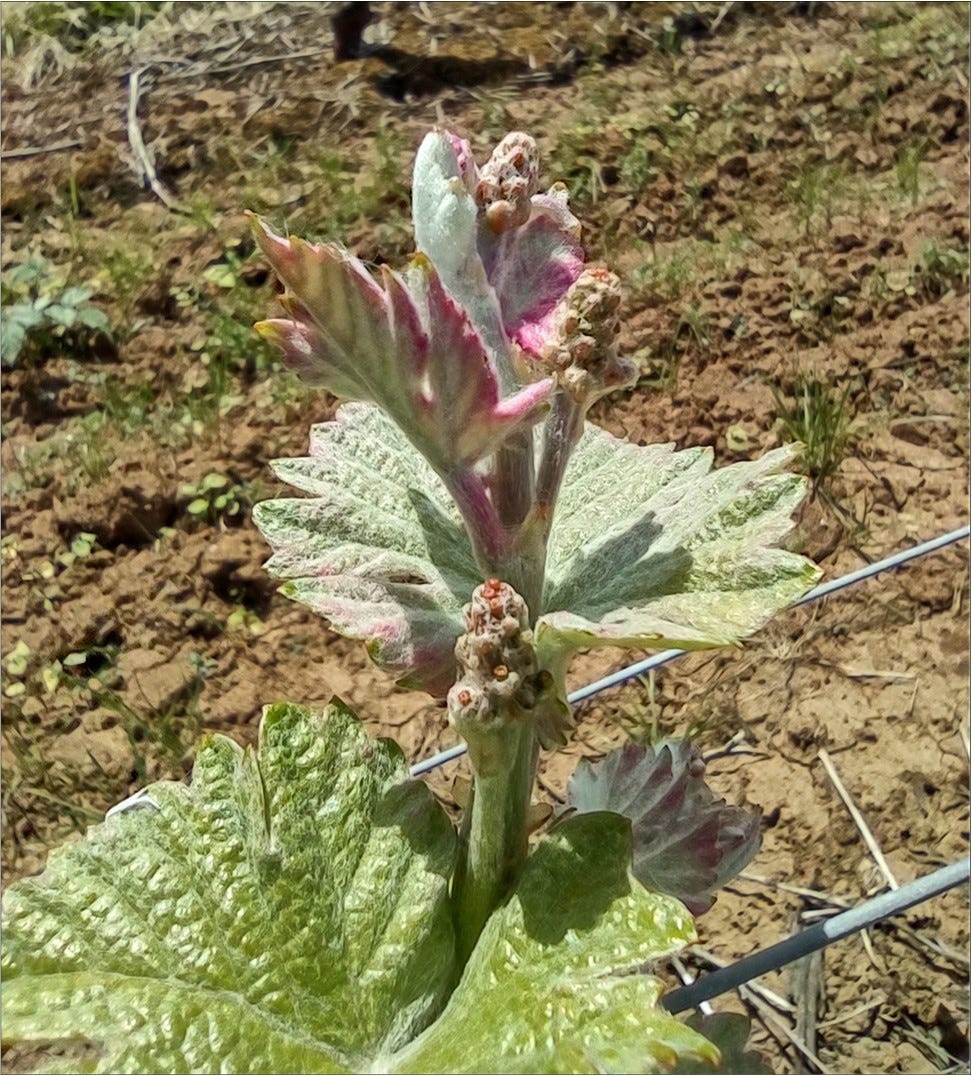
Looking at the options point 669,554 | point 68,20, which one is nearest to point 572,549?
point 669,554

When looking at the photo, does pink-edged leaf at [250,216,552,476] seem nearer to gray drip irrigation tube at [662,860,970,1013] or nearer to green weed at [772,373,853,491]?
gray drip irrigation tube at [662,860,970,1013]

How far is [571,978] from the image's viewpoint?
34.9 inches

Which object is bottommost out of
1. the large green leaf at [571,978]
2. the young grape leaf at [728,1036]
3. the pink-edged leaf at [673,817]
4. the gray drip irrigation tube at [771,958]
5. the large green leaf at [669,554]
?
the gray drip irrigation tube at [771,958]

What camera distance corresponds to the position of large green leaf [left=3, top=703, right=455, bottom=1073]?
37.4 inches

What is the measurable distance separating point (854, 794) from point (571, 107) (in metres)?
2.62

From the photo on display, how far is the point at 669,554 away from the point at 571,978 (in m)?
0.33

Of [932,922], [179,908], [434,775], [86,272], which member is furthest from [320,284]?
[86,272]

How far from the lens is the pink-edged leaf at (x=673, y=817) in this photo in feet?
3.76

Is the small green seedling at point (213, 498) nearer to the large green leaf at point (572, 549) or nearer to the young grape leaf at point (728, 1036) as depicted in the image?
the large green leaf at point (572, 549)

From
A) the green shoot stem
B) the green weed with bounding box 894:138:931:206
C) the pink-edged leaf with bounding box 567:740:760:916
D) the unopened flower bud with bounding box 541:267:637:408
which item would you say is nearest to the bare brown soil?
the green weed with bounding box 894:138:931:206

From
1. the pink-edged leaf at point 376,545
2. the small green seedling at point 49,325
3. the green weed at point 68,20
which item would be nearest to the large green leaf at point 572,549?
the pink-edged leaf at point 376,545

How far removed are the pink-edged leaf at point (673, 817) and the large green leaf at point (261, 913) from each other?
0.20m

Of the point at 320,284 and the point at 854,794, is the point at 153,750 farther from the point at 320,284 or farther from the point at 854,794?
the point at 320,284

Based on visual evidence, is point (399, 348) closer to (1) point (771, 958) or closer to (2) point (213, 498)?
(1) point (771, 958)
